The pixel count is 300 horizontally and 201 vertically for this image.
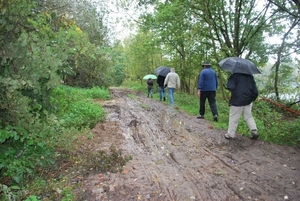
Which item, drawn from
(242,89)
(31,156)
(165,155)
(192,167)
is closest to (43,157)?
(31,156)

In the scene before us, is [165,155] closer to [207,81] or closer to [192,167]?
[192,167]

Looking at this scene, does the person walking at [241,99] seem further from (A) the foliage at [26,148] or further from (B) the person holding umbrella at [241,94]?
(A) the foliage at [26,148]

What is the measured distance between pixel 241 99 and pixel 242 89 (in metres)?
0.26

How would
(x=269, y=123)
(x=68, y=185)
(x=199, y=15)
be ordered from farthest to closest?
(x=199, y=15), (x=269, y=123), (x=68, y=185)

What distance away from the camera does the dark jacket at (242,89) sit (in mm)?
6121

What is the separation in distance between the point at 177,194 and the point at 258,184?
1.41m

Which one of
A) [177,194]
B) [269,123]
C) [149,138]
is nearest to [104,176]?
[177,194]

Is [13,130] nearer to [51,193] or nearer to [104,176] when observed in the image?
[51,193]

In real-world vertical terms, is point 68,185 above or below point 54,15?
below

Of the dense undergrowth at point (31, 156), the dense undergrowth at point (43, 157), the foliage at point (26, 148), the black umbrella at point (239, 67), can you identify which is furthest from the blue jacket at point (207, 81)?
the foliage at point (26, 148)

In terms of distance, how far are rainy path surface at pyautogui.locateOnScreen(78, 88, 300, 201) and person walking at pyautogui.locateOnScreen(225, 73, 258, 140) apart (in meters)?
0.36

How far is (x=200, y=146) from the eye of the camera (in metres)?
5.66

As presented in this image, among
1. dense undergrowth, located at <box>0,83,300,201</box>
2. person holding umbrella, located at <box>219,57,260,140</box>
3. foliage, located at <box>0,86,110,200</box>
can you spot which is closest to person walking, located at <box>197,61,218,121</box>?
person holding umbrella, located at <box>219,57,260,140</box>

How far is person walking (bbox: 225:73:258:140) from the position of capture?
6129 millimetres
